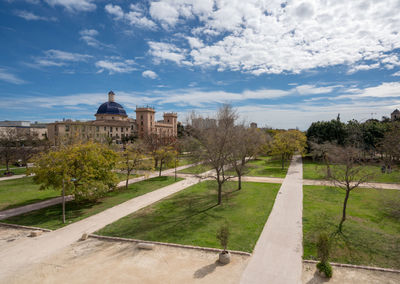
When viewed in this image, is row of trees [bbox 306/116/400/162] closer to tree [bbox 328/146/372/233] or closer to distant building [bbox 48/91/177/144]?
tree [bbox 328/146/372/233]

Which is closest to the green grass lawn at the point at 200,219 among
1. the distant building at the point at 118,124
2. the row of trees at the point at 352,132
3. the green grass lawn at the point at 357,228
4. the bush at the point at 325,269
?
the green grass lawn at the point at 357,228

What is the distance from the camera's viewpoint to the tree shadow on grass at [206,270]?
9.05 metres

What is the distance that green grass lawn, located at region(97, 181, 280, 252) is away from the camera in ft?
40.5

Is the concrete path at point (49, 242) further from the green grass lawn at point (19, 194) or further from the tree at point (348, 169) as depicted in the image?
the tree at point (348, 169)

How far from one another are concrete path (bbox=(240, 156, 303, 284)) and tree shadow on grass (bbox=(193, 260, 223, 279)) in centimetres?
130

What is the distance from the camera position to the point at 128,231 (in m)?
13.4

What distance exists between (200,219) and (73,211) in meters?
10.3

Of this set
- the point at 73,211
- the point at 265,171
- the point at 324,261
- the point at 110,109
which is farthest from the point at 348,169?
the point at 110,109

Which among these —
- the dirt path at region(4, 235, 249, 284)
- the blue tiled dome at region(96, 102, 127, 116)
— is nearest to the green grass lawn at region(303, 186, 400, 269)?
the dirt path at region(4, 235, 249, 284)

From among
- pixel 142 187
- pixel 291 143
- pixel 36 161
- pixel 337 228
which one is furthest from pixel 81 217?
pixel 291 143

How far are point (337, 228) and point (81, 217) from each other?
55.3 ft

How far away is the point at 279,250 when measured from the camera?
1091 cm

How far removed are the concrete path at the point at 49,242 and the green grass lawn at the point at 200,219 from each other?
1.14m

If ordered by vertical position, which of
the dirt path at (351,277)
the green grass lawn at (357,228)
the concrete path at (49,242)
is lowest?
the concrete path at (49,242)
